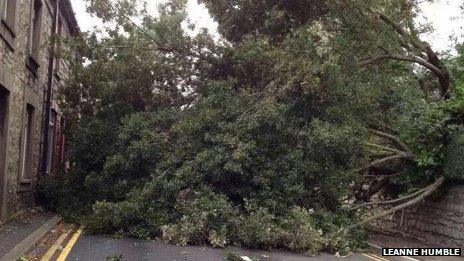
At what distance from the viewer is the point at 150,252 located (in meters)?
9.50

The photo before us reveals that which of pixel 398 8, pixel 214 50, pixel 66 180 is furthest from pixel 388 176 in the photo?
pixel 66 180

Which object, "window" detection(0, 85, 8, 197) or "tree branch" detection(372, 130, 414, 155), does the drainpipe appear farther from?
"tree branch" detection(372, 130, 414, 155)

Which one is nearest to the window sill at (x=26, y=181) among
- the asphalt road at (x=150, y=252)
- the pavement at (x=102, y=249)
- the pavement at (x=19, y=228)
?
the pavement at (x=19, y=228)

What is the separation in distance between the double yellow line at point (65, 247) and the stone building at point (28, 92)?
1.57m

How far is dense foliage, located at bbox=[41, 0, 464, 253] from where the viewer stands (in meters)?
11.4

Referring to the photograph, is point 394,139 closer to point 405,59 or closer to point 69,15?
point 405,59

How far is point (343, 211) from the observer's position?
41.3 ft

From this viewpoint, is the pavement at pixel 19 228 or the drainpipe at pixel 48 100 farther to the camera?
the drainpipe at pixel 48 100

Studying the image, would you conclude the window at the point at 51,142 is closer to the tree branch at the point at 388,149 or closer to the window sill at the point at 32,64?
the window sill at the point at 32,64

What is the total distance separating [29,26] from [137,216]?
5.67 metres

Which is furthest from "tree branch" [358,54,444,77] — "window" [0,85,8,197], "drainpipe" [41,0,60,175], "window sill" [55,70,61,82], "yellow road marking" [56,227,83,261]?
"window sill" [55,70,61,82]

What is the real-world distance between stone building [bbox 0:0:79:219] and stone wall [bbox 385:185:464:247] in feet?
37.7

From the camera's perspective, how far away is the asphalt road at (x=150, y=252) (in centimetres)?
886

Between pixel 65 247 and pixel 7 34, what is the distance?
15.3 feet
